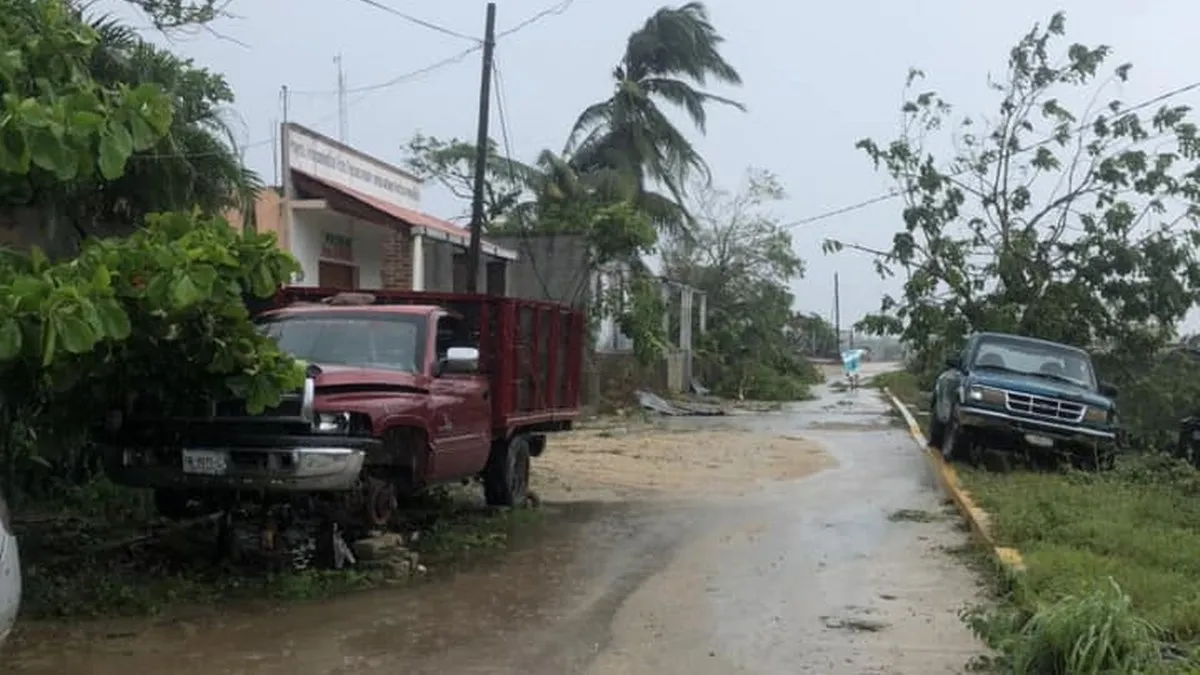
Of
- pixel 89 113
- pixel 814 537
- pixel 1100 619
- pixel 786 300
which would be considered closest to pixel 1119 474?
pixel 814 537

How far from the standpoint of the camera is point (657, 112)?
38.1m

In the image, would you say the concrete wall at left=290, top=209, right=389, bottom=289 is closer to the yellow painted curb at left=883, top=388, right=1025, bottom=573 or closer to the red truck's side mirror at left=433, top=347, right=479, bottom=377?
the red truck's side mirror at left=433, top=347, right=479, bottom=377

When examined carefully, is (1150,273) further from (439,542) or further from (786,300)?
(786,300)

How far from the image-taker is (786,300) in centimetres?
5416

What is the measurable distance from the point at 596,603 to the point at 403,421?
2.21 metres

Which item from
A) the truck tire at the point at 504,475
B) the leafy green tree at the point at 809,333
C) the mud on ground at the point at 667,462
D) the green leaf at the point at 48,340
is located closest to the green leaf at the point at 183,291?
the green leaf at the point at 48,340

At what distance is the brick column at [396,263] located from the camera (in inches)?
898

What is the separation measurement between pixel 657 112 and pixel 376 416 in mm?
29203

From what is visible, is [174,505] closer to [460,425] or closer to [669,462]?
[460,425]

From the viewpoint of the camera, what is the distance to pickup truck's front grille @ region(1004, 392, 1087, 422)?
57.6ft

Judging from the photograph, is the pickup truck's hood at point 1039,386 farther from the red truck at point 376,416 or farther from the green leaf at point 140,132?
the green leaf at point 140,132

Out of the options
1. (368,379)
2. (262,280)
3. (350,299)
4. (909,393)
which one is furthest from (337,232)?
(909,393)

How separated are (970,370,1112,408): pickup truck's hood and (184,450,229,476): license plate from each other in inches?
447

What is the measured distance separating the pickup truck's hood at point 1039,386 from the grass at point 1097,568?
1.49 meters
